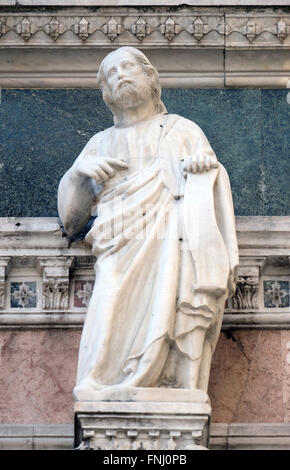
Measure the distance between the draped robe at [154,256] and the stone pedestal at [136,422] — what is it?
0.59ft

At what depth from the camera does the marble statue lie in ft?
35.5

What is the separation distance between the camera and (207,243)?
1105 centimetres

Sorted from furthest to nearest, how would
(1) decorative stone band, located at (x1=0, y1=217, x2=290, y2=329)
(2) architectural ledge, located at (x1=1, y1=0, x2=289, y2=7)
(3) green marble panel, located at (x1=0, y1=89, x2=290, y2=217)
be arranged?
(2) architectural ledge, located at (x1=1, y1=0, x2=289, y2=7) → (3) green marble panel, located at (x1=0, y1=89, x2=290, y2=217) → (1) decorative stone band, located at (x1=0, y1=217, x2=290, y2=329)

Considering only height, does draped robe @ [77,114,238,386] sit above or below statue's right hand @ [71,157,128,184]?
below

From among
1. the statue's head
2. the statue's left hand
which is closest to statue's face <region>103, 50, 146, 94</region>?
the statue's head

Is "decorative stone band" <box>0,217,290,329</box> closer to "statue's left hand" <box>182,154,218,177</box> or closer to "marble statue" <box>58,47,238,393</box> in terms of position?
"marble statue" <box>58,47,238,393</box>

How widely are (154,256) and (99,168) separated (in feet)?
2.08

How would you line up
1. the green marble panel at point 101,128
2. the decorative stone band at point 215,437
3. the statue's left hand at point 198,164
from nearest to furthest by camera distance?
1. the decorative stone band at point 215,437
2. the statue's left hand at point 198,164
3. the green marble panel at point 101,128

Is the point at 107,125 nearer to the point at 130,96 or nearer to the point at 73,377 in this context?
the point at 130,96

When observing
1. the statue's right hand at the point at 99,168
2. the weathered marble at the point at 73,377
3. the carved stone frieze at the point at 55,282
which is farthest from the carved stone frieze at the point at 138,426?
the statue's right hand at the point at 99,168

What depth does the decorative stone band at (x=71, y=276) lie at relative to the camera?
462 inches

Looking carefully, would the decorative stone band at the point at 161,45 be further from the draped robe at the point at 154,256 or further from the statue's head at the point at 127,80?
the draped robe at the point at 154,256

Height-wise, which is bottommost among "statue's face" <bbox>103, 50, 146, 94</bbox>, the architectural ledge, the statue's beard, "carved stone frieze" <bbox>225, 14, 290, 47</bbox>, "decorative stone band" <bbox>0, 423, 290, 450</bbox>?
"decorative stone band" <bbox>0, 423, 290, 450</bbox>

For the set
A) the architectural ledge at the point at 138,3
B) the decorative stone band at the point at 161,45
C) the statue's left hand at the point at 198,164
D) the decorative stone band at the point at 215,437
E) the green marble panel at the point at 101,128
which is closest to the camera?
the decorative stone band at the point at 215,437
